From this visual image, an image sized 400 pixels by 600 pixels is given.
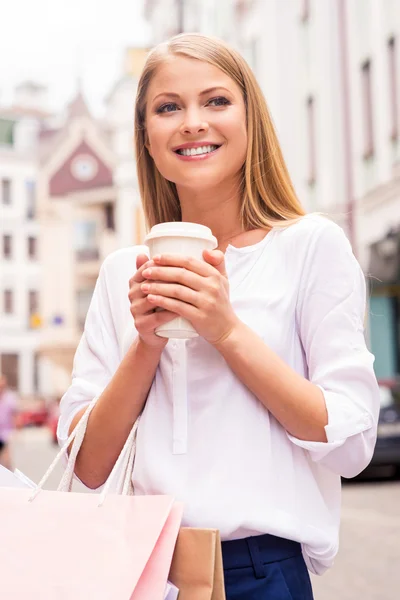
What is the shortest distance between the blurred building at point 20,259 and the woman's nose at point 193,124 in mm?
42680

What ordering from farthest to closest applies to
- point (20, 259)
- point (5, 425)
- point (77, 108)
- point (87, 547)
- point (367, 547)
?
point (20, 259) → point (77, 108) → point (5, 425) → point (367, 547) → point (87, 547)

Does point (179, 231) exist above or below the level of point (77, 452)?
above

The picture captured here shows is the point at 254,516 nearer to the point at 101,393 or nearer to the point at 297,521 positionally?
the point at 297,521

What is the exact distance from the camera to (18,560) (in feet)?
4.78

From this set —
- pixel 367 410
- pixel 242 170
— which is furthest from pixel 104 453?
pixel 242 170

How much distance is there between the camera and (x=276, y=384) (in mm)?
1547

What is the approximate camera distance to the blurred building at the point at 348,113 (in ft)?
53.3

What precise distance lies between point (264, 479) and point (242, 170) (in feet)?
1.95

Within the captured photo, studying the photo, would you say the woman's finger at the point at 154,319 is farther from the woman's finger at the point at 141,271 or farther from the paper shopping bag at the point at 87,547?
the paper shopping bag at the point at 87,547

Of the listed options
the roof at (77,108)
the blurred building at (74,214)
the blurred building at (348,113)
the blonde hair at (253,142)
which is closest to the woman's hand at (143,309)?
the blonde hair at (253,142)

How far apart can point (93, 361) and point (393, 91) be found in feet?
48.5

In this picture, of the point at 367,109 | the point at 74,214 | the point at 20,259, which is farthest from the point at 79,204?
the point at 367,109

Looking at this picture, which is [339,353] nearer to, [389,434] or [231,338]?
[231,338]

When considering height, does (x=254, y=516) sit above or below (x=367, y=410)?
below
